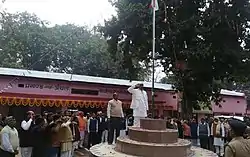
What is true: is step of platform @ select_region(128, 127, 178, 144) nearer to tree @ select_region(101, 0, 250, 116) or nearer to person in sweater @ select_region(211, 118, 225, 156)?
person in sweater @ select_region(211, 118, 225, 156)

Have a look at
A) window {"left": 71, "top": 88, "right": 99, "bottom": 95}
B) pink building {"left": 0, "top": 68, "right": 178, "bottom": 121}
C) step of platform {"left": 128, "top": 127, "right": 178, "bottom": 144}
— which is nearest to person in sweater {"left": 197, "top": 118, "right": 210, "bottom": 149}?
pink building {"left": 0, "top": 68, "right": 178, "bottom": 121}

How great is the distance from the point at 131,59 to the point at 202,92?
15.7ft

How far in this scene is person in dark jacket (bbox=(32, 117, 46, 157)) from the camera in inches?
375

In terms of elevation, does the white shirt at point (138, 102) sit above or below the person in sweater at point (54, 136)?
above

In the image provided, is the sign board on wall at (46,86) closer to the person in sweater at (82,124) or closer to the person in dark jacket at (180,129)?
the person in sweater at (82,124)

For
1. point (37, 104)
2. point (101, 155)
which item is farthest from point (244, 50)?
point (101, 155)

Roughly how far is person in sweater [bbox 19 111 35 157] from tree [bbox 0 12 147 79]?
2498cm

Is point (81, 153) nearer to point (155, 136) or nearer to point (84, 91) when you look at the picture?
point (155, 136)

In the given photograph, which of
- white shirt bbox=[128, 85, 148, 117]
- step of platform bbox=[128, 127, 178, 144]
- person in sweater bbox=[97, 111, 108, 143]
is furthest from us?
person in sweater bbox=[97, 111, 108, 143]

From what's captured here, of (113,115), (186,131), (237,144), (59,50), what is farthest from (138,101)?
(59,50)

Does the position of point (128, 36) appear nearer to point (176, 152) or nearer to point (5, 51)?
point (176, 152)

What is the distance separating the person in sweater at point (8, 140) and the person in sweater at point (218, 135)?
967cm

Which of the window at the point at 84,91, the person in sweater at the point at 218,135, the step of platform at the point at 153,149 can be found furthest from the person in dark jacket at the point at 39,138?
the window at the point at 84,91

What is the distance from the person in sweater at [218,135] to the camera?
1496 centimetres
